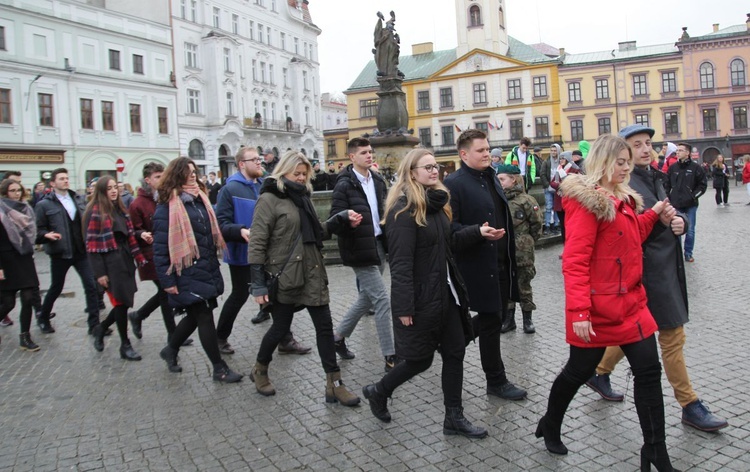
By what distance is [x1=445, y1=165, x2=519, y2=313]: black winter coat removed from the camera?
5.05m

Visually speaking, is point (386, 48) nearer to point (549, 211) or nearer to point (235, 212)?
point (549, 211)

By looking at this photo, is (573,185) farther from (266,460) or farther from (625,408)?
(266,460)

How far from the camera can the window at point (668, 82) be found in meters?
62.5

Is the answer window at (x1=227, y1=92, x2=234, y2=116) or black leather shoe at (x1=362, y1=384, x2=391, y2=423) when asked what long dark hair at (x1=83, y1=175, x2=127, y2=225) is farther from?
window at (x1=227, y1=92, x2=234, y2=116)

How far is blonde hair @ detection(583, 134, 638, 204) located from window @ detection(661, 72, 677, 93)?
215ft

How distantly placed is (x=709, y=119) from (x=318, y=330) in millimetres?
65550

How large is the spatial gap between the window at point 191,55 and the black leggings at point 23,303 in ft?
139

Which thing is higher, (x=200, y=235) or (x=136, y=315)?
(x=200, y=235)

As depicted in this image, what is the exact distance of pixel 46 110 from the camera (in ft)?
117

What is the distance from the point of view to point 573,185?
3938 millimetres

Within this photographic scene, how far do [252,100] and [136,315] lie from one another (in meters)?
47.6

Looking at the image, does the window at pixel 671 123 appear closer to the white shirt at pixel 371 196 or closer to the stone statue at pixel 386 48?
the stone statue at pixel 386 48

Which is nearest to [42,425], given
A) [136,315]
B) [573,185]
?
[136,315]

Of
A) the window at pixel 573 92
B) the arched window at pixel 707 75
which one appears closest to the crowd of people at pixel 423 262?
the window at pixel 573 92
